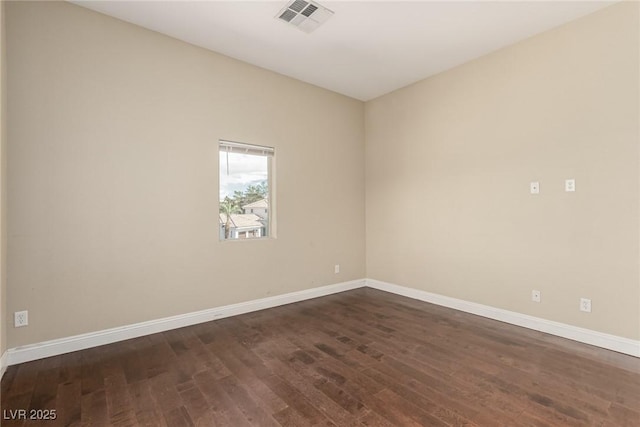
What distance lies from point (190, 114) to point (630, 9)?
4.15m

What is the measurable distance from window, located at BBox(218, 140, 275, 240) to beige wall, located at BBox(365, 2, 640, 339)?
1932mm

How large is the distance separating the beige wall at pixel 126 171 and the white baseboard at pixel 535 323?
1.73 m

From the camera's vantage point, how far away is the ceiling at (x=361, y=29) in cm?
262

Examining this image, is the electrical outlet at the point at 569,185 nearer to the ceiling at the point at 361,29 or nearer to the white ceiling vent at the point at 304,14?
the ceiling at the point at 361,29

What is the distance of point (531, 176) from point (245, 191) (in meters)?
3.22

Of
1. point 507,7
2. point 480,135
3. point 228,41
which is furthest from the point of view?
point 480,135

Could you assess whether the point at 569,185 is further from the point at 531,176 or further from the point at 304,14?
the point at 304,14

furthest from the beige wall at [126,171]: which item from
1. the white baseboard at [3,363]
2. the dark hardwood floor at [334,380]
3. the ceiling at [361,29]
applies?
the dark hardwood floor at [334,380]

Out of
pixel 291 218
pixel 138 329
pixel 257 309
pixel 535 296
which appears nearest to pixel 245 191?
pixel 291 218

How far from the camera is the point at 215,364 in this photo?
7.72ft

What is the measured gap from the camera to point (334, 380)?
6.93ft

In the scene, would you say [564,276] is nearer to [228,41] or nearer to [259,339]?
[259,339]

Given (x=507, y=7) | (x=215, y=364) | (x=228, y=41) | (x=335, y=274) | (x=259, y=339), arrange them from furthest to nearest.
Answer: (x=335, y=274), (x=228, y=41), (x=259, y=339), (x=507, y=7), (x=215, y=364)

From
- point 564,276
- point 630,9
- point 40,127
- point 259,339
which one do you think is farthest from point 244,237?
point 630,9
